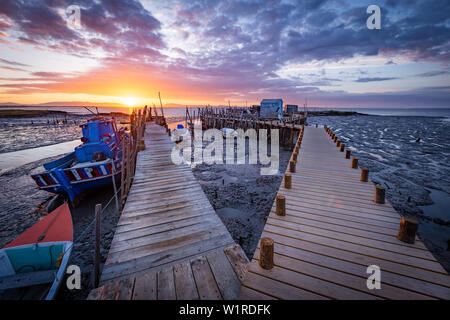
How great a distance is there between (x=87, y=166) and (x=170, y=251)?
7265mm

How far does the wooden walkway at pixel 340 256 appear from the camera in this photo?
263 centimetres

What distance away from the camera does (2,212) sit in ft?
26.1

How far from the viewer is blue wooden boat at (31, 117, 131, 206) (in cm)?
784

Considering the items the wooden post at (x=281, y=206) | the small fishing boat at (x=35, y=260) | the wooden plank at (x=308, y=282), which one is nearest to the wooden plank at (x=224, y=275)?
the wooden plank at (x=308, y=282)

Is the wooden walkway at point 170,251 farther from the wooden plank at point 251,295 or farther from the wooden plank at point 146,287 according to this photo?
the wooden plank at point 251,295

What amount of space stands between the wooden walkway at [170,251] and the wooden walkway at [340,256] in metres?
0.56

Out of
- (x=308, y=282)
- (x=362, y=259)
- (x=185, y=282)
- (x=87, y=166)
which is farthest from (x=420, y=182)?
(x=87, y=166)

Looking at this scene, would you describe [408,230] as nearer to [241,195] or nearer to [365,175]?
[365,175]

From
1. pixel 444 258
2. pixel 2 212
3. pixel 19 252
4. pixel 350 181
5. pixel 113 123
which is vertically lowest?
pixel 444 258

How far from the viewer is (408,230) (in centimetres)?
349
